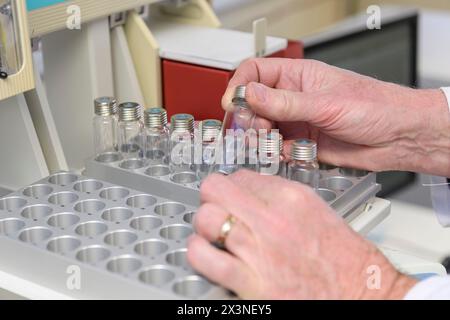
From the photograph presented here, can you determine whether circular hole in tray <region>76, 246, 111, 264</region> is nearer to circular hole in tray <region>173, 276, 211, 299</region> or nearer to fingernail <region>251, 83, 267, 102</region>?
circular hole in tray <region>173, 276, 211, 299</region>

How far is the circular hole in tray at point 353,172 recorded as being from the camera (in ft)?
3.76

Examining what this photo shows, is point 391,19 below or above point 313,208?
above

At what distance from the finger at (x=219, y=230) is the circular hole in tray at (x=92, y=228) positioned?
16cm

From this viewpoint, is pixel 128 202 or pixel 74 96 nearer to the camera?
pixel 128 202

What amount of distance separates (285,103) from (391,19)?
116 centimetres

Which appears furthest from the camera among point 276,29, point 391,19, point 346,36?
point 276,29

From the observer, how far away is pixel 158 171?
112 cm

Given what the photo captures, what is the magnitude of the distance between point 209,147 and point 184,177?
66 mm

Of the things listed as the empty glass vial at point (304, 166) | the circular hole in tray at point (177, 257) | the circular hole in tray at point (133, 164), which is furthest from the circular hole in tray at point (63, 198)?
the empty glass vial at point (304, 166)

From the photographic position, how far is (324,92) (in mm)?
1146

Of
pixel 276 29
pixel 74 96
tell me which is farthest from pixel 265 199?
pixel 276 29

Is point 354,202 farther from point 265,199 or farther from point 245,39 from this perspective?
point 245,39
